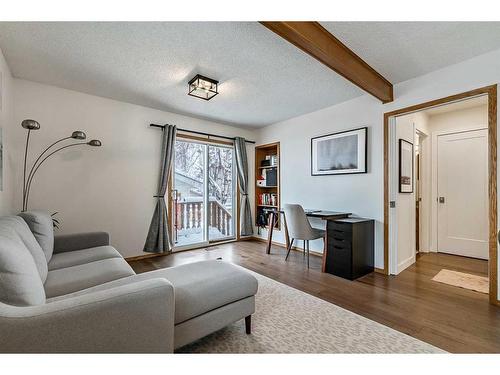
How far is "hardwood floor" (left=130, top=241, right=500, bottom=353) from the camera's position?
165 centimetres

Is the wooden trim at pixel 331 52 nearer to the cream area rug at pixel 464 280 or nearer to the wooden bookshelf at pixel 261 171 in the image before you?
the cream area rug at pixel 464 280

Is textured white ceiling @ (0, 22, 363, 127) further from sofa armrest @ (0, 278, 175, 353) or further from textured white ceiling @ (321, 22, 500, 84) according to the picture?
sofa armrest @ (0, 278, 175, 353)

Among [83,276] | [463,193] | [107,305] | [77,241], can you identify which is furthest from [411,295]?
[77,241]

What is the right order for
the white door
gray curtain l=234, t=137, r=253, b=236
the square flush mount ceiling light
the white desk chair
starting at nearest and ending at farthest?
the square flush mount ceiling light
the white desk chair
the white door
gray curtain l=234, t=137, r=253, b=236

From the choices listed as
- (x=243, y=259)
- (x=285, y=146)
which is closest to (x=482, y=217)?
(x=285, y=146)

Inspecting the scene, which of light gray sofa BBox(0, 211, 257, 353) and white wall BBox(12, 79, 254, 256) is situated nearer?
light gray sofa BBox(0, 211, 257, 353)

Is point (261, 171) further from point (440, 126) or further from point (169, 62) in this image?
point (440, 126)

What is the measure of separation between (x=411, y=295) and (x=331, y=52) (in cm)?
243

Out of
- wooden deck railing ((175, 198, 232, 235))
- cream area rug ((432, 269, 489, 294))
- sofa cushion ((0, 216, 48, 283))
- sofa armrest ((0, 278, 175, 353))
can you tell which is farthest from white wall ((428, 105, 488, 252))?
sofa cushion ((0, 216, 48, 283))

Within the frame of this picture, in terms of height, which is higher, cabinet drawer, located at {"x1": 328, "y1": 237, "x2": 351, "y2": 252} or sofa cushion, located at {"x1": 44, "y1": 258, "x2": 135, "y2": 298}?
sofa cushion, located at {"x1": 44, "y1": 258, "x2": 135, "y2": 298}

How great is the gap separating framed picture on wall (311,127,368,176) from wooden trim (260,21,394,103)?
2.10ft

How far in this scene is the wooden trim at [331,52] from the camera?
5.28ft
